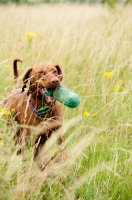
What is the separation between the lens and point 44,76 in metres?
2.65

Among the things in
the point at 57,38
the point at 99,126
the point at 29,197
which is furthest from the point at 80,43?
the point at 29,197

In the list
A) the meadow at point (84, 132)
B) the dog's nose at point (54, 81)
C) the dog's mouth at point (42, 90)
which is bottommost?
the meadow at point (84, 132)

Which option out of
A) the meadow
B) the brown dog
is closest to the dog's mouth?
the brown dog

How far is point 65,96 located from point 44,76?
18cm

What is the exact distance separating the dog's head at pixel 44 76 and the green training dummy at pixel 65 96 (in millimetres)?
60

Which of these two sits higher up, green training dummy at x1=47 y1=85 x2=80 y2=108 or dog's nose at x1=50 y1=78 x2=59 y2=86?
dog's nose at x1=50 y1=78 x2=59 y2=86

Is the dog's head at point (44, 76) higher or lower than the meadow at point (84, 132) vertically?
higher

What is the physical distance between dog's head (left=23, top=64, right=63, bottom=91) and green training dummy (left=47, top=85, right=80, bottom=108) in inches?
2.3

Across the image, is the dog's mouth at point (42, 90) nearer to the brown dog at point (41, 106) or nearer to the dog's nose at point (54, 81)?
the brown dog at point (41, 106)

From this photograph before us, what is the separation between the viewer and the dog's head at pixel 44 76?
2654mm

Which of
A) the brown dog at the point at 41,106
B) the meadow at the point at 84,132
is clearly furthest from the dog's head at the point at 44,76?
the meadow at the point at 84,132

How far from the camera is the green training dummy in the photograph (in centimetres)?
254

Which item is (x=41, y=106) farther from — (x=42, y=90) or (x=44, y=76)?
(x=44, y=76)

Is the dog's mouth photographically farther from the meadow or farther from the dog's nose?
the meadow
